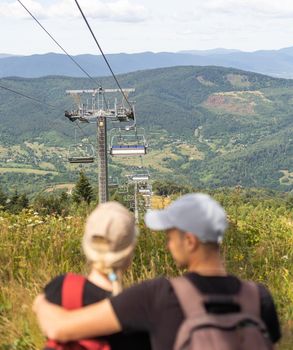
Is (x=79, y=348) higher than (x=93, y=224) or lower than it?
lower

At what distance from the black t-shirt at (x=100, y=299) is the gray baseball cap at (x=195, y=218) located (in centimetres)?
34

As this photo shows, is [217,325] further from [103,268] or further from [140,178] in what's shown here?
[140,178]

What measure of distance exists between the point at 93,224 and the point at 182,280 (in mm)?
407

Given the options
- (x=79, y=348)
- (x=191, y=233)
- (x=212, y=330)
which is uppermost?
(x=191, y=233)

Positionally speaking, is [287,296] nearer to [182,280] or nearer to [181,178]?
[182,280]

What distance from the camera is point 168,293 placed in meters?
2.15

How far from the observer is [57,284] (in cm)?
233

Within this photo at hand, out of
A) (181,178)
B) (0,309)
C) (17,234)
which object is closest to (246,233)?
(17,234)

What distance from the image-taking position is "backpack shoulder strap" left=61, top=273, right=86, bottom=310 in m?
2.31

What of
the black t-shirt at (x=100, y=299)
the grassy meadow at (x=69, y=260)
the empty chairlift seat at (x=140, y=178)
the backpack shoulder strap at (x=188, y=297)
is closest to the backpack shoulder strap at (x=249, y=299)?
the backpack shoulder strap at (x=188, y=297)

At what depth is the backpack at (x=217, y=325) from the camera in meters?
2.05

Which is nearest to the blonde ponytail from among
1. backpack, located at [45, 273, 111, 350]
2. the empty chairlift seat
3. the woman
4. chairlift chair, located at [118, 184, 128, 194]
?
the woman

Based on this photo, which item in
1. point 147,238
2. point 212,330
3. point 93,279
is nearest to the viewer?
point 212,330

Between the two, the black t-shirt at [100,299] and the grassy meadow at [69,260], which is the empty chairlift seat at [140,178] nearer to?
the grassy meadow at [69,260]
